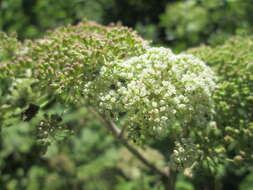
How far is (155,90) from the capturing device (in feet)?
5.83

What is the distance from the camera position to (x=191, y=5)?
4730mm

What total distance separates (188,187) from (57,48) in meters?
2.52

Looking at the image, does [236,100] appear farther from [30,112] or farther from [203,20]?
[203,20]

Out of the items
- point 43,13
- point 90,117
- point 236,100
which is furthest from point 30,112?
Result: point 43,13

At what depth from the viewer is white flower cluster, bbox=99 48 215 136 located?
1757mm

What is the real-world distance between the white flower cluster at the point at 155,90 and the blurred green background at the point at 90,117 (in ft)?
7.68

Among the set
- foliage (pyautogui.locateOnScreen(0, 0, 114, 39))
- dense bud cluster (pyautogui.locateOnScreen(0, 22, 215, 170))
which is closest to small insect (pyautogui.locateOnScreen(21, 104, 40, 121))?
dense bud cluster (pyautogui.locateOnScreen(0, 22, 215, 170))

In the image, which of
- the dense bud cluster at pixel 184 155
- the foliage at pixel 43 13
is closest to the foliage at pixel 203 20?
the foliage at pixel 43 13

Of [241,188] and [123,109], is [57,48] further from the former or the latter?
[241,188]

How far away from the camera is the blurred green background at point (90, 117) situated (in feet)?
14.5

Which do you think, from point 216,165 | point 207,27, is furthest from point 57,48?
point 207,27

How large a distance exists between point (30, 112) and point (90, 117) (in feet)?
10.8

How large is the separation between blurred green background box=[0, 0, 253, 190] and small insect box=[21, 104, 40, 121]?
2147mm

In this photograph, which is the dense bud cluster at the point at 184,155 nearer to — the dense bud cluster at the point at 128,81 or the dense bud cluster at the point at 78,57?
the dense bud cluster at the point at 128,81
